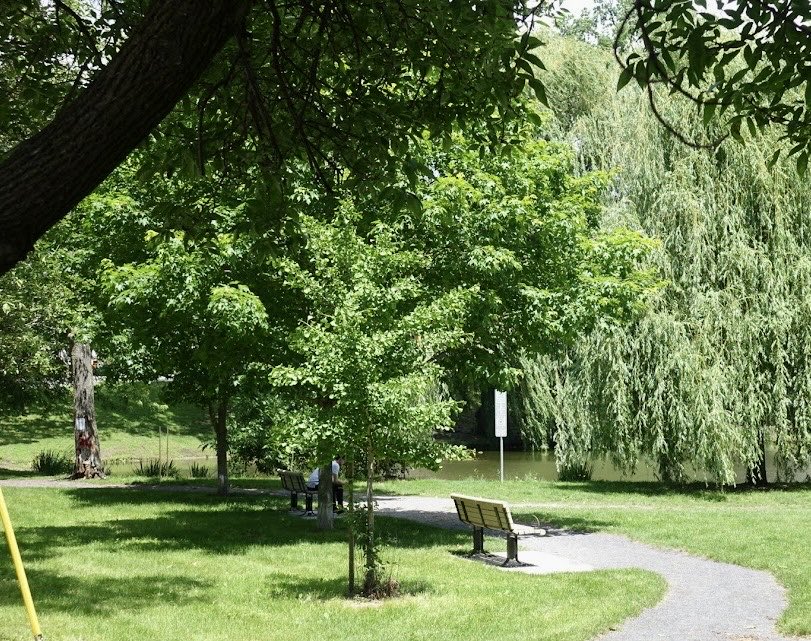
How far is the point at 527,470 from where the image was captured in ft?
103

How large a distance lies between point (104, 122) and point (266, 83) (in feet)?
13.1

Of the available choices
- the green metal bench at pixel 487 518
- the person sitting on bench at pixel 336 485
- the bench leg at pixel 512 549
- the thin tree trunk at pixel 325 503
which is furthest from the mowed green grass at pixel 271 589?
the person sitting on bench at pixel 336 485

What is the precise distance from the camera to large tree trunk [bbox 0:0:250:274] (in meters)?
3.51

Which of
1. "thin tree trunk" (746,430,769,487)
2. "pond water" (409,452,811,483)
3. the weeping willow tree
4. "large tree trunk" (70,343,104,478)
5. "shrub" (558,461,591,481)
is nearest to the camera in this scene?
the weeping willow tree

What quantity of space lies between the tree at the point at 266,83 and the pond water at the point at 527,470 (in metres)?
20.5

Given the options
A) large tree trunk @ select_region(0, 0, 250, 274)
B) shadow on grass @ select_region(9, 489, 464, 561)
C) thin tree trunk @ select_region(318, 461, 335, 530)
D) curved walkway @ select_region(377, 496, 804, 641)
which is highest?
large tree trunk @ select_region(0, 0, 250, 274)

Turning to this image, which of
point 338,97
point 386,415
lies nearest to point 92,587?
point 386,415

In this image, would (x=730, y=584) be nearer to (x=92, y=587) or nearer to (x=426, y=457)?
(x=426, y=457)

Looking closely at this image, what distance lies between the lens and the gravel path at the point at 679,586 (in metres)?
9.20

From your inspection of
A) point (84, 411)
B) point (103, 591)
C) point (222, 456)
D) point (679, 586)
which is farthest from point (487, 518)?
point (84, 411)

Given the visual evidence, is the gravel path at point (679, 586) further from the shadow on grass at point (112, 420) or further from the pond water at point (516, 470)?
the shadow on grass at point (112, 420)

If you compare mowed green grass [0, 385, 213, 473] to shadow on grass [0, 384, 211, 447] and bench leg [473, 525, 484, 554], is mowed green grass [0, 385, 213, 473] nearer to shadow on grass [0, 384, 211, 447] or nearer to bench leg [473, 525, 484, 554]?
shadow on grass [0, 384, 211, 447]

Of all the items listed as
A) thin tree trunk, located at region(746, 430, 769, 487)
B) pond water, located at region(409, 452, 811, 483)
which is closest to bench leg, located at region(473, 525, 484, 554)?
thin tree trunk, located at region(746, 430, 769, 487)

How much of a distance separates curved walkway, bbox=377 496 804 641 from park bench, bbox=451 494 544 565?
1.42 ft
